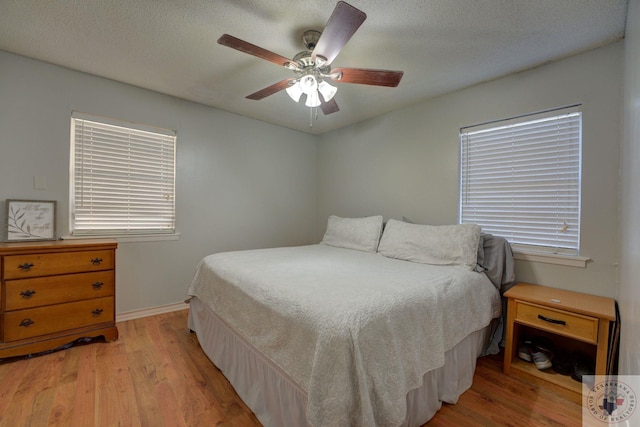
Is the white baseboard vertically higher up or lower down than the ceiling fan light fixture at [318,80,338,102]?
lower down

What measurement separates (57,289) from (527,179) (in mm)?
3866

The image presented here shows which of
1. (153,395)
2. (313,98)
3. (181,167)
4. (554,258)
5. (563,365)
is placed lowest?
→ (153,395)

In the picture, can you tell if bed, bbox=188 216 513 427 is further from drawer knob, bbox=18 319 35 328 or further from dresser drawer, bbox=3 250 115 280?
drawer knob, bbox=18 319 35 328

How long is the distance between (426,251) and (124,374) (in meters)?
2.45

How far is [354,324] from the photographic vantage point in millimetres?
1099

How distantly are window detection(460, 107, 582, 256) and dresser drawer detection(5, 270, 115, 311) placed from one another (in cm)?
331

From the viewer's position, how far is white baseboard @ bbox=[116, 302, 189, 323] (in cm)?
266

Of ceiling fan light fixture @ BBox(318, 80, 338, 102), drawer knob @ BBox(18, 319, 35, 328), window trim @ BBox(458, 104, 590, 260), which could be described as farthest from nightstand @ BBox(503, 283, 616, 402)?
drawer knob @ BBox(18, 319, 35, 328)

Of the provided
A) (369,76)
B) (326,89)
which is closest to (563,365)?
(369,76)

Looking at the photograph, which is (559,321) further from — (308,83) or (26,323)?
(26,323)

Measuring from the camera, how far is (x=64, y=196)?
7.79 ft

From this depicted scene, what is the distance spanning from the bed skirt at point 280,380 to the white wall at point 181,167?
1.18 meters

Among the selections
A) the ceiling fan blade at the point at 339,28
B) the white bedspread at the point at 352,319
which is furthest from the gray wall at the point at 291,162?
the ceiling fan blade at the point at 339,28

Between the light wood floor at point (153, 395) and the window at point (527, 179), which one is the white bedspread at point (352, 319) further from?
the window at point (527, 179)
